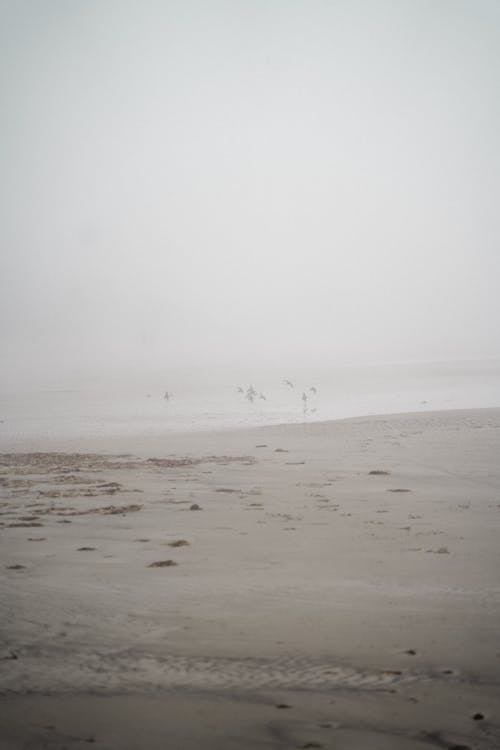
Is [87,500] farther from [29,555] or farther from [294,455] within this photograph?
[294,455]

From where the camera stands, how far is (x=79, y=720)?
294 cm

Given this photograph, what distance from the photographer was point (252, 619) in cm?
423

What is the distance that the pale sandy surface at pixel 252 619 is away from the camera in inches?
115

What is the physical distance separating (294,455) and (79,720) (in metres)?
12.6

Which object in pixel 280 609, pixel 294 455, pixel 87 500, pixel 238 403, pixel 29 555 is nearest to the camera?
pixel 280 609

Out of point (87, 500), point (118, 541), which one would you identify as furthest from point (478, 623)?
point (87, 500)

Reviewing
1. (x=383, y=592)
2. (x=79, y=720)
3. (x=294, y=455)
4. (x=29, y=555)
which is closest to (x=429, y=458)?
(x=294, y=455)

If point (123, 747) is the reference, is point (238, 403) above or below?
above

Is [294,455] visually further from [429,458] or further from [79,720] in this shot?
[79,720]

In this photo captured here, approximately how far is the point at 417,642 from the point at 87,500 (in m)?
6.77

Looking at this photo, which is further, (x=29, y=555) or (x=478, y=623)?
(x=29, y=555)

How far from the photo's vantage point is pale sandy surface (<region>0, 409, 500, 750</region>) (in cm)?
291

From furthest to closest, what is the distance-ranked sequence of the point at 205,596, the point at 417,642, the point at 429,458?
the point at 429,458 → the point at 205,596 → the point at 417,642

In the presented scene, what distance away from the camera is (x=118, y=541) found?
6633 millimetres
